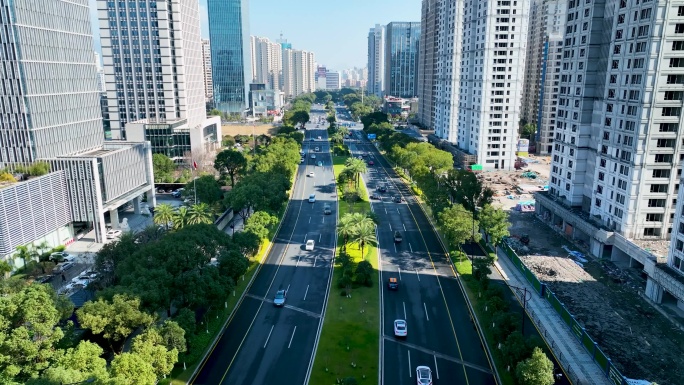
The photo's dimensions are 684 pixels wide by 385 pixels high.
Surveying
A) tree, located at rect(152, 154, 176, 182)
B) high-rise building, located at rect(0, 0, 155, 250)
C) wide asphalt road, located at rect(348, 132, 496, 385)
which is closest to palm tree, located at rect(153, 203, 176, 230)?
high-rise building, located at rect(0, 0, 155, 250)

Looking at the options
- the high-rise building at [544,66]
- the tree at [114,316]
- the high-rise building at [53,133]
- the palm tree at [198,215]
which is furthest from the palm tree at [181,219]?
the high-rise building at [544,66]

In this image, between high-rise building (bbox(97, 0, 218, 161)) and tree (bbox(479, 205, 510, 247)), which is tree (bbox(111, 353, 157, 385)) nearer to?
tree (bbox(479, 205, 510, 247))

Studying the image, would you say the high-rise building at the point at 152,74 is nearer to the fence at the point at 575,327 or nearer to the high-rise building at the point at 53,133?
the high-rise building at the point at 53,133

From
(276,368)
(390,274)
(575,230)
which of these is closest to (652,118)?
(575,230)

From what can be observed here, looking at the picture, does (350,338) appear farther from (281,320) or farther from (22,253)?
(22,253)

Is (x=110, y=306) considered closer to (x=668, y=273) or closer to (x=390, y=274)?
(x=390, y=274)

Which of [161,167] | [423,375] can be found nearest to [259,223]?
[423,375]
